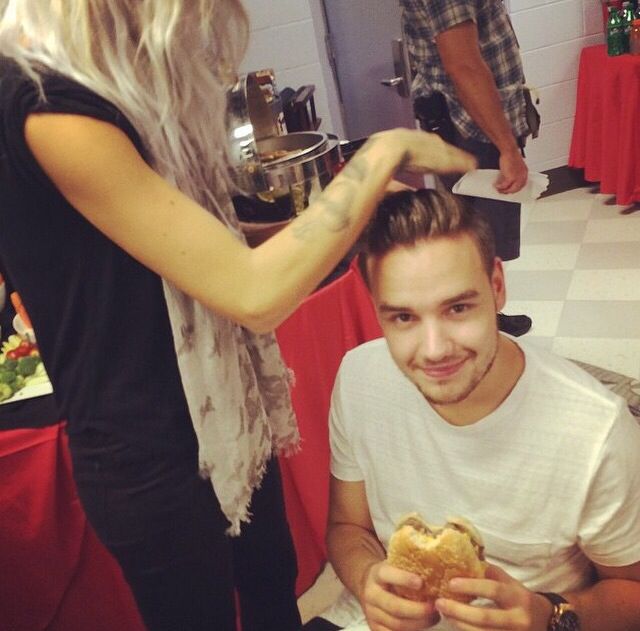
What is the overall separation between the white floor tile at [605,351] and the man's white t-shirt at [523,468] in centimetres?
157

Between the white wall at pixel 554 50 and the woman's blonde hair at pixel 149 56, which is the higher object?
the woman's blonde hair at pixel 149 56

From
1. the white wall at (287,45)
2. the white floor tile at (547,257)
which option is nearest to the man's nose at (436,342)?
the white floor tile at (547,257)

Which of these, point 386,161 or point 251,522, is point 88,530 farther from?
point 386,161

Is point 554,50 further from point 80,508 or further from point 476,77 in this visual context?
point 80,508

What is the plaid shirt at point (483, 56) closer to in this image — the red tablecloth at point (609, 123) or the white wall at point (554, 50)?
the red tablecloth at point (609, 123)

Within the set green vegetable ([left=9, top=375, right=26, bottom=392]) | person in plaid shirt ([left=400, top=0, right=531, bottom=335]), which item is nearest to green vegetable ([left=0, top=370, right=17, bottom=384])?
green vegetable ([left=9, top=375, right=26, bottom=392])

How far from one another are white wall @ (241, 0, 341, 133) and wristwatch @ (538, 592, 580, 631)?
9.57 feet

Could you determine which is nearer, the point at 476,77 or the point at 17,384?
the point at 17,384

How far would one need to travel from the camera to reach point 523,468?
0.85 m

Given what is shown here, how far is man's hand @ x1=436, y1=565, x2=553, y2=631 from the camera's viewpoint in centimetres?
68

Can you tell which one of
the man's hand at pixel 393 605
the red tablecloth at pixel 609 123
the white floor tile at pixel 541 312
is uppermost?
the man's hand at pixel 393 605

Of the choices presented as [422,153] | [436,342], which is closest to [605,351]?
[436,342]

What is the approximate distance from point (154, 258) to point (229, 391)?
28 cm

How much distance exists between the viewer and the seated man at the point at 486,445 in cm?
79
